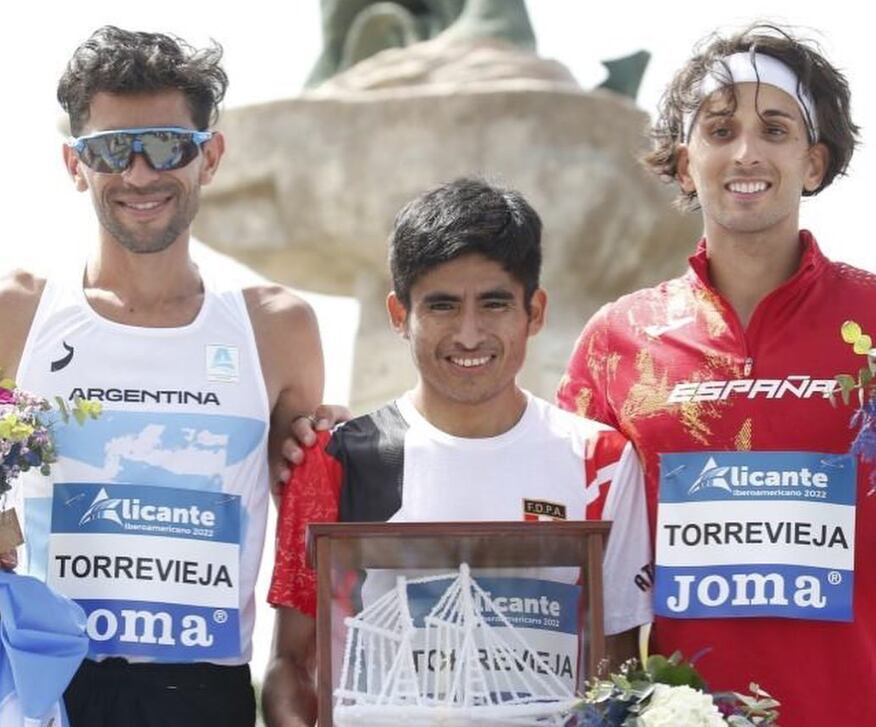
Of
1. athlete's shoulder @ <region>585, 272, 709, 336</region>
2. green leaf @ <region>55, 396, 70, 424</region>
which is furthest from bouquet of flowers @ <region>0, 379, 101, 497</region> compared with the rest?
athlete's shoulder @ <region>585, 272, 709, 336</region>

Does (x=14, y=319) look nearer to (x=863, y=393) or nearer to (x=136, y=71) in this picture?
(x=136, y=71)

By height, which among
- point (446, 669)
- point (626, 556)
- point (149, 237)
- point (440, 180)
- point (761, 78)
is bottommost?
point (446, 669)

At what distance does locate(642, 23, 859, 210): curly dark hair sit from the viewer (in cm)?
564

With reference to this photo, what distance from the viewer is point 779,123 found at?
18.2 ft

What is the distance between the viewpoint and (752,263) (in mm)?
5508

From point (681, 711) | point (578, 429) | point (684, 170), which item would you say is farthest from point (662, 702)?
point (684, 170)

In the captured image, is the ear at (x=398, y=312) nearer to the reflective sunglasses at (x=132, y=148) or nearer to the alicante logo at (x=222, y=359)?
the alicante logo at (x=222, y=359)

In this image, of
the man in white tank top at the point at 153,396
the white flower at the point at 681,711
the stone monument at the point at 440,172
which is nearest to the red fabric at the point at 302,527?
the man in white tank top at the point at 153,396

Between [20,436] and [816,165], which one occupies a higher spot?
[816,165]

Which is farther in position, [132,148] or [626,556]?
[132,148]

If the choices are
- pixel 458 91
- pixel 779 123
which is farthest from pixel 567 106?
pixel 779 123

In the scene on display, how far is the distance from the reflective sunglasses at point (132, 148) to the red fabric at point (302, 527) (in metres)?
1.05

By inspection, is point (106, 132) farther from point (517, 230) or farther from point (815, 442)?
point (815, 442)

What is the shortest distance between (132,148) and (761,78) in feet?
5.84
